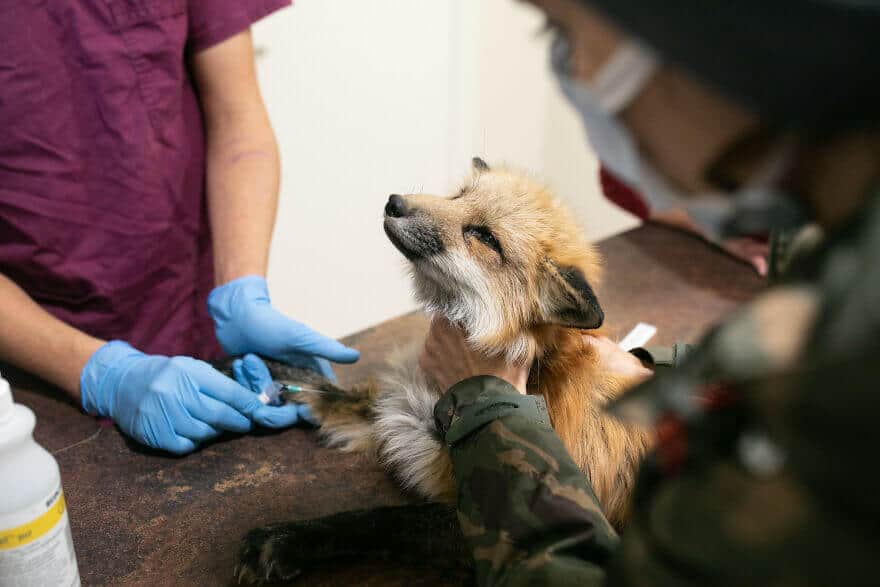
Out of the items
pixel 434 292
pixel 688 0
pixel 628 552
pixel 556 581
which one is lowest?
pixel 434 292

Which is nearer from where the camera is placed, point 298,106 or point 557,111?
point 298,106

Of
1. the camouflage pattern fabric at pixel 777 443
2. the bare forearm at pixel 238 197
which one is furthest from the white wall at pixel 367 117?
the camouflage pattern fabric at pixel 777 443

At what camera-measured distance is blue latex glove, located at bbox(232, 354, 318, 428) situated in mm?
1312

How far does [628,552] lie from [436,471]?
0.70m

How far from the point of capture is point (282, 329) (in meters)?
1.50

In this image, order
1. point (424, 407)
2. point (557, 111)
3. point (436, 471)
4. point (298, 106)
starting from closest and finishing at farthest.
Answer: point (436, 471), point (424, 407), point (298, 106), point (557, 111)

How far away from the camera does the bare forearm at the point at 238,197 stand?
1.70m

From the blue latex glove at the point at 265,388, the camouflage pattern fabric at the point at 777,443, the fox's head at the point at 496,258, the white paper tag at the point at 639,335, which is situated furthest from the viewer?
the white paper tag at the point at 639,335

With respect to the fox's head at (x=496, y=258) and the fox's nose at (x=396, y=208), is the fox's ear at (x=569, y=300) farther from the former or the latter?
the fox's nose at (x=396, y=208)

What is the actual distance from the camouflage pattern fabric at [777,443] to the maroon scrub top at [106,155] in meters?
1.40

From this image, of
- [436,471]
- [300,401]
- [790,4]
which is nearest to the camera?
[790,4]

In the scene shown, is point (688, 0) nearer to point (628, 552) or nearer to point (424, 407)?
point (628, 552)

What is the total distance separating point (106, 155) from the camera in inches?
59.2

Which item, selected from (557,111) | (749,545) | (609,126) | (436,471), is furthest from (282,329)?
(557,111)
